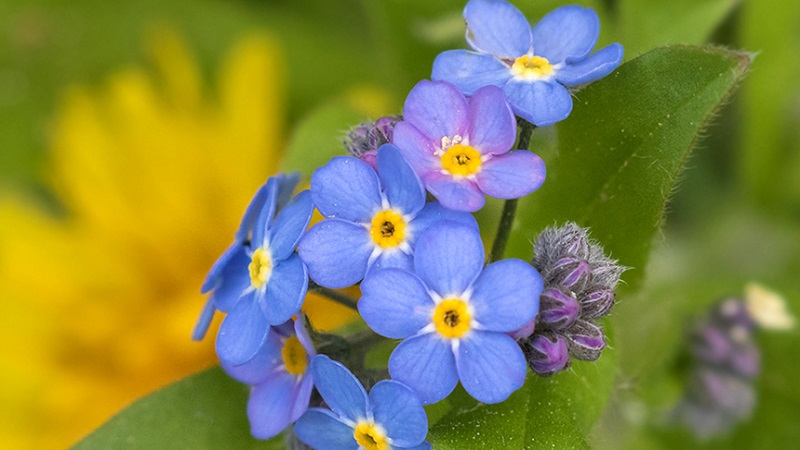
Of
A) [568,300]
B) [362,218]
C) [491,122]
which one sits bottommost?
[568,300]

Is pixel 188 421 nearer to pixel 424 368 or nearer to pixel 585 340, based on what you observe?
pixel 424 368

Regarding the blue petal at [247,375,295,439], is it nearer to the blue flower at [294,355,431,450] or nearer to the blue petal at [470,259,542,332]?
the blue flower at [294,355,431,450]

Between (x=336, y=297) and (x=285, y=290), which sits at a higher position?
(x=285, y=290)

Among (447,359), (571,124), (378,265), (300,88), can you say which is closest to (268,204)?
(378,265)

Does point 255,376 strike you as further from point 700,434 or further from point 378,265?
point 700,434

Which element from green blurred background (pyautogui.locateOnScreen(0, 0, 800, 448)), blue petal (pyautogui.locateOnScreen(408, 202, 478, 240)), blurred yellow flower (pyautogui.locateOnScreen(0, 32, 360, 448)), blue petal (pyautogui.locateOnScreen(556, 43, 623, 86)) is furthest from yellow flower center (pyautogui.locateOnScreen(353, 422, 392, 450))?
blurred yellow flower (pyautogui.locateOnScreen(0, 32, 360, 448))

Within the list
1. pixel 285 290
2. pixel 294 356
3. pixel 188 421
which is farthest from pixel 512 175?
pixel 188 421
